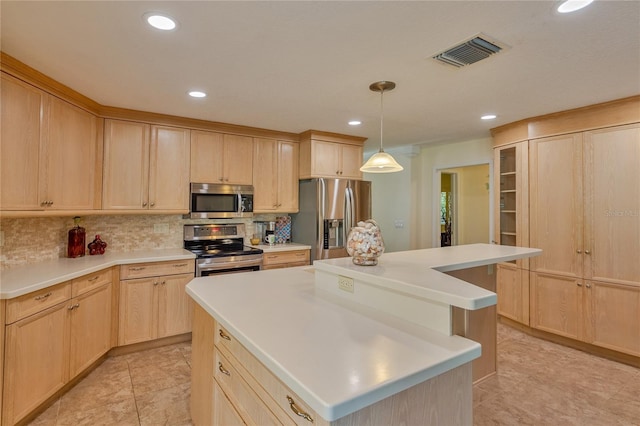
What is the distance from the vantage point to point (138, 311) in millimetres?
3088

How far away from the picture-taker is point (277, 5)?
1.59m

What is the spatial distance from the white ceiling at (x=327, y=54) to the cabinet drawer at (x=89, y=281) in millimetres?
1544

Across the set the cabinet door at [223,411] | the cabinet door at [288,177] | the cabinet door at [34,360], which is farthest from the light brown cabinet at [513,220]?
the cabinet door at [34,360]

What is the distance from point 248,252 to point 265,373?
253cm

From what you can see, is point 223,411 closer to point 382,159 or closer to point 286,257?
point 382,159

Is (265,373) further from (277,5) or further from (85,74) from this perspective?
(85,74)

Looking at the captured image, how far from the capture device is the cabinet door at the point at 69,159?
2.50m

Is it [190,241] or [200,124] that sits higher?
[200,124]

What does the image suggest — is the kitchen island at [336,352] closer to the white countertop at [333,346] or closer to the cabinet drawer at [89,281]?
the white countertop at [333,346]

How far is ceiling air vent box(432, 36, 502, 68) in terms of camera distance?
76.1 inches

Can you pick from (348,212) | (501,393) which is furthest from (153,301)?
(501,393)

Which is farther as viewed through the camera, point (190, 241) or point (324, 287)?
point (190, 241)

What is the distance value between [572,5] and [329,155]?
2892 millimetres

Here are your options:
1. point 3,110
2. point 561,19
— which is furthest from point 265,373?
point 3,110
